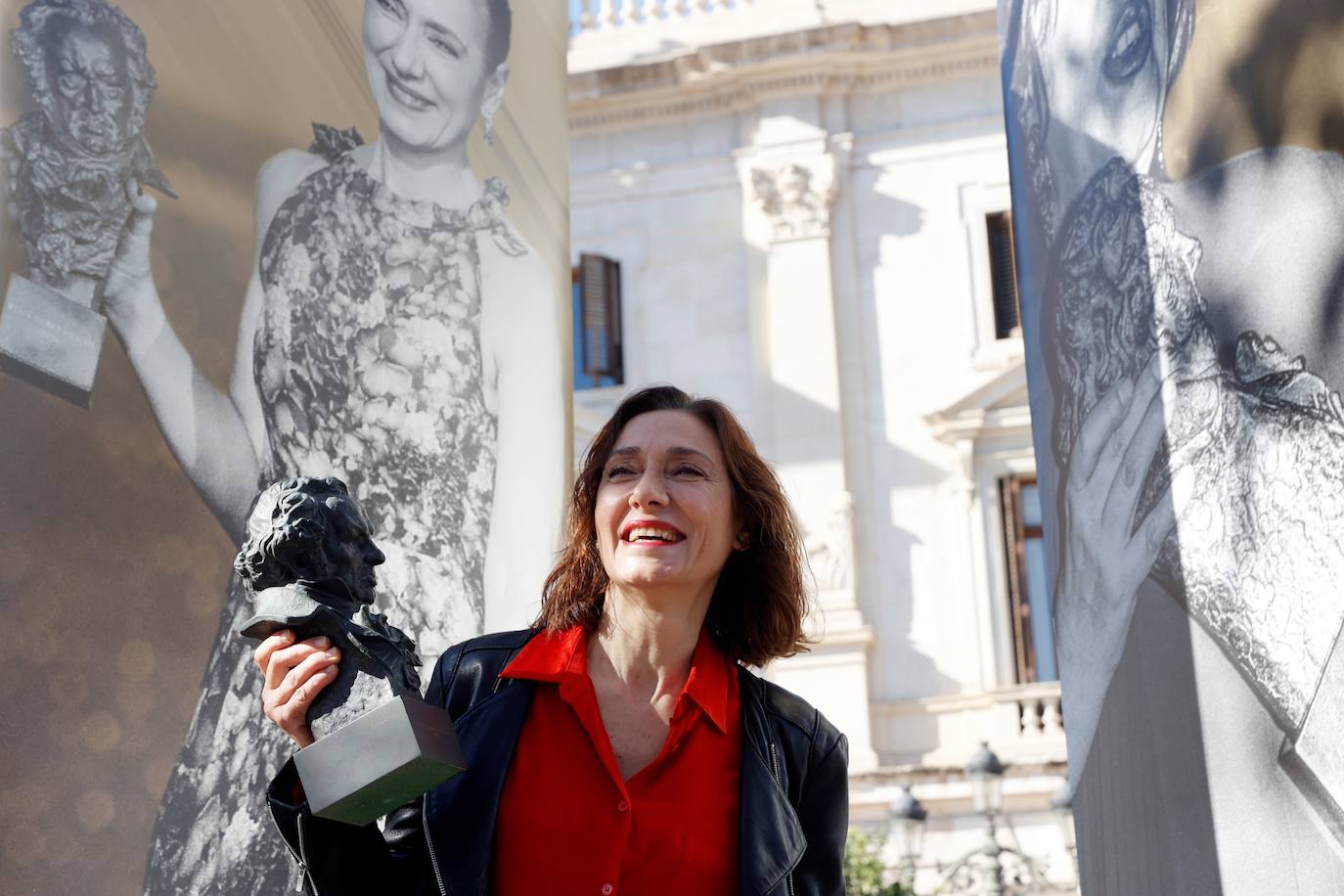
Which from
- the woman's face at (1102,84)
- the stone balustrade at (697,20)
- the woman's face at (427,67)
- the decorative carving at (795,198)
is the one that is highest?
the stone balustrade at (697,20)

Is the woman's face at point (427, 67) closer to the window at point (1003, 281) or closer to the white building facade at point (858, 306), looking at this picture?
the white building facade at point (858, 306)

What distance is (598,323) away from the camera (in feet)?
52.6

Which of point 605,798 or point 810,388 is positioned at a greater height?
point 810,388

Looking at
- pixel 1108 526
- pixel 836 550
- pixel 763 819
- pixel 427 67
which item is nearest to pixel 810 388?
pixel 836 550

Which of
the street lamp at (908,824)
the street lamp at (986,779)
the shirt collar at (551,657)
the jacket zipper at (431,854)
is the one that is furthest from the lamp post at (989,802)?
the jacket zipper at (431,854)

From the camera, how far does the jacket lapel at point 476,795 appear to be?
81.3 inches

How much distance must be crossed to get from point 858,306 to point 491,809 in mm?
13884

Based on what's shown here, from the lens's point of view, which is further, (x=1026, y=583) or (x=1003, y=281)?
(x=1003, y=281)

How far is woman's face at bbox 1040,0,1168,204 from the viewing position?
3.69 meters

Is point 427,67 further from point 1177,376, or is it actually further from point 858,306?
point 858,306

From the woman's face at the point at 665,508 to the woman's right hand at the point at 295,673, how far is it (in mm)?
538

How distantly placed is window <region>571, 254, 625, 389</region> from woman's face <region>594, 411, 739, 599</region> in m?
13.5

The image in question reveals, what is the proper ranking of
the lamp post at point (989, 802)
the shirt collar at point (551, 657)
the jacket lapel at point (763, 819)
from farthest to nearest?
the lamp post at point (989, 802)
the shirt collar at point (551, 657)
the jacket lapel at point (763, 819)

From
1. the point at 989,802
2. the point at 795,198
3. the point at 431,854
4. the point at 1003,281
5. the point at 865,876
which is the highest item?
the point at 795,198
